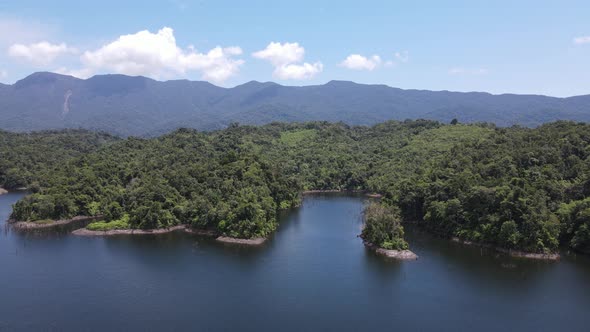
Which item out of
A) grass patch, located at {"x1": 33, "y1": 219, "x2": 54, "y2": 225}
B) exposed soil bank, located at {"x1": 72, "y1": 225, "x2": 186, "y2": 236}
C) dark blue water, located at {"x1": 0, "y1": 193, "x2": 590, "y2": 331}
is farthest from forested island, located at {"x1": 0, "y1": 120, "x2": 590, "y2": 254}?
dark blue water, located at {"x1": 0, "y1": 193, "x2": 590, "y2": 331}

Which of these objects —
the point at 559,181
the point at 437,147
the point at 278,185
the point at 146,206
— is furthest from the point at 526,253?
the point at 437,147

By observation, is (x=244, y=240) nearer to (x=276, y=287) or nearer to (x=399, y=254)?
(x=276, y=287)

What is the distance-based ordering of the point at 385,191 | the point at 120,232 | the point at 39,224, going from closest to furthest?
1. the point at 120,232
2. the point at 39,224
3. the point at 385,191

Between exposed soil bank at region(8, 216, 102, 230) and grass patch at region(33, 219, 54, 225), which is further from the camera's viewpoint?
grass patch at region(33, 219, 54, 225)

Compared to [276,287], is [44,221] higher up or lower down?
higher up

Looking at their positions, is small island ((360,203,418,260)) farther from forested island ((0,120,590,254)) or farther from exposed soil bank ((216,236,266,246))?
exposed soil bank ((216,236,266,246))

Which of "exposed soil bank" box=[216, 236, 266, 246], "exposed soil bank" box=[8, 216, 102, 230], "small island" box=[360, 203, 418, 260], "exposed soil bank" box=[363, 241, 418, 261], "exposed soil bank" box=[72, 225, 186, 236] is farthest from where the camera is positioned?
"exposed soil bank" box=[8, 216, 102, 230]

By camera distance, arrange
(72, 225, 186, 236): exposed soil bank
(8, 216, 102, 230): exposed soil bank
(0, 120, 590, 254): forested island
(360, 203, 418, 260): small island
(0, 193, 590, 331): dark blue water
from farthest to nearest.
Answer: (8, 216, 102, 230): exposed soil bank
(72, 225, 186, 236): exposed soil bank
(0, 120, 590, 254): forested island
(360, 203, 418, 260): small island
(0, 193, 590, 331): dark blue water

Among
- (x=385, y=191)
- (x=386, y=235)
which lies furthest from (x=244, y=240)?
(x=385, y=191)
